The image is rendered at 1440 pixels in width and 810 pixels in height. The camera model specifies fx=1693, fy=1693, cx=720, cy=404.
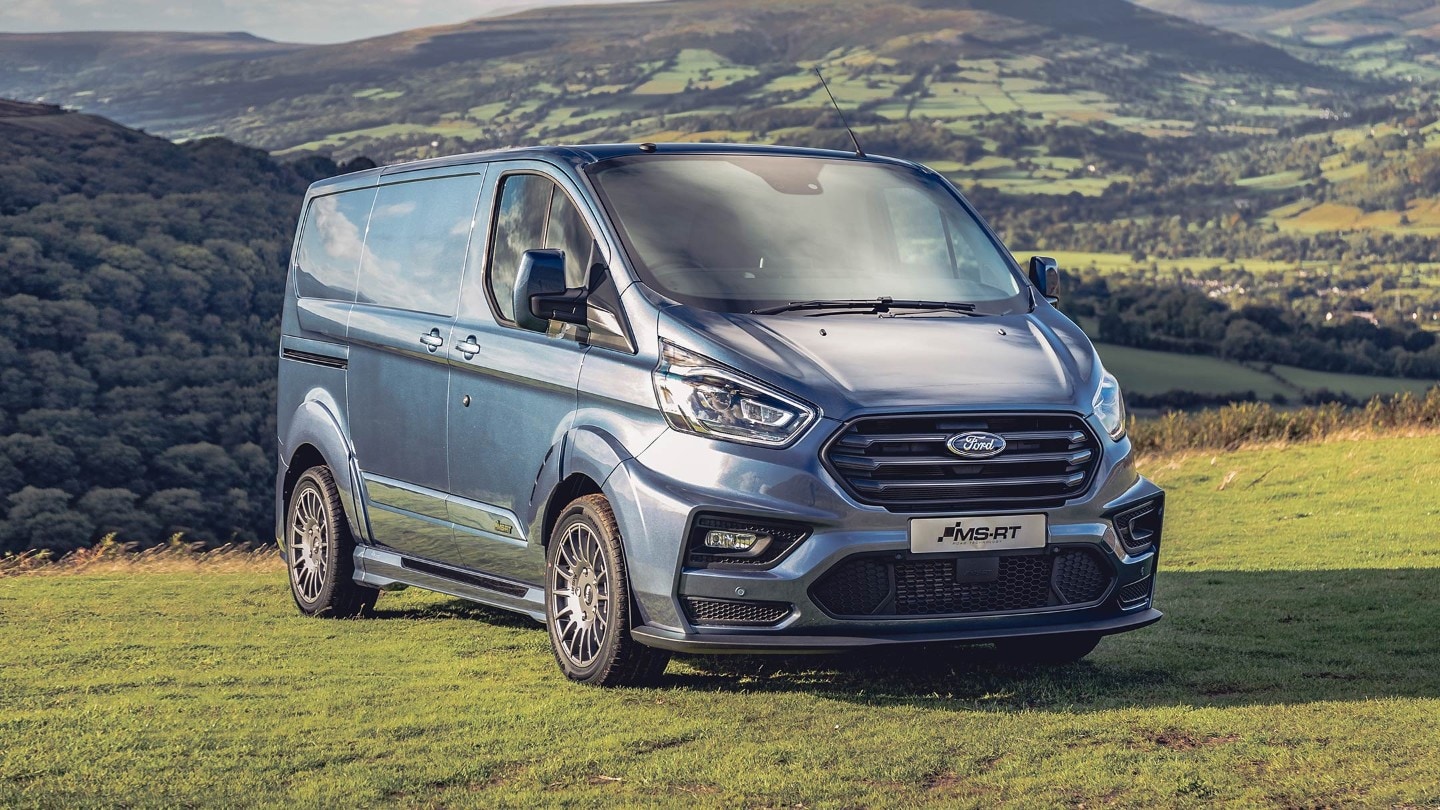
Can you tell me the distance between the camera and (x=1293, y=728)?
6.28 metres

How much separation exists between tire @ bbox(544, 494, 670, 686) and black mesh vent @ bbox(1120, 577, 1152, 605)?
1995 mm

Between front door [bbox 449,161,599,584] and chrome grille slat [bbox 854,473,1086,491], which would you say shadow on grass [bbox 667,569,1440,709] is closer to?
chrome grille slat [bbox 854,473,1086,491]

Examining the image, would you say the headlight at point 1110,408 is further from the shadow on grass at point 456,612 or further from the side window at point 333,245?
the side window at point 333,245

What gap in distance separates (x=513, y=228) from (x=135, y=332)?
7161 cm

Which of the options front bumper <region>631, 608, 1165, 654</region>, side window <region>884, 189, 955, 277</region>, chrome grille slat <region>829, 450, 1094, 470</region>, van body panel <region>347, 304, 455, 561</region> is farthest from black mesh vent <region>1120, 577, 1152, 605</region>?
van body panel <region>347, 304, 455, 561</region>

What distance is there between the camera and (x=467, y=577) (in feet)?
27.7

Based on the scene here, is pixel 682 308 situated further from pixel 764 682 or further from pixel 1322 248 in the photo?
pixel 1322 248

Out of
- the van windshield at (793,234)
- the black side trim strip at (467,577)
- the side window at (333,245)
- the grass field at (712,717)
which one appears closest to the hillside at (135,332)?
the side window at (333,245)

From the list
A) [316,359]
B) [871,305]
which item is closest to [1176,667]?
[871,305]

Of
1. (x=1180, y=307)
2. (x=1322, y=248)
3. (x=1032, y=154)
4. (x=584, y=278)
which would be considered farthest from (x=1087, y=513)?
(x=1032, y=154)

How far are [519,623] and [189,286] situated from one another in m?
76.5

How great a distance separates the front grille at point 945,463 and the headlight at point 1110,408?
332mm

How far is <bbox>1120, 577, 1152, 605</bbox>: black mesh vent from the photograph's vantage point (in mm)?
7344

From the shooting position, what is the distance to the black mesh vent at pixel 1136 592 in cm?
734
